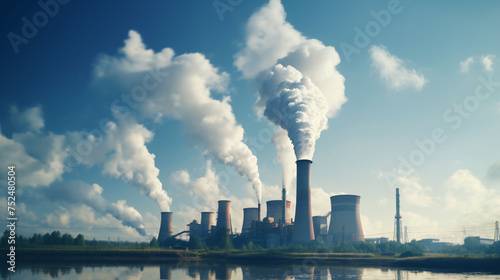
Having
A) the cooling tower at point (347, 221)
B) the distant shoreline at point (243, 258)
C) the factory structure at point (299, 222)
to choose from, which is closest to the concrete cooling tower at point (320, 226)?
the factory structure at point (299, 222)

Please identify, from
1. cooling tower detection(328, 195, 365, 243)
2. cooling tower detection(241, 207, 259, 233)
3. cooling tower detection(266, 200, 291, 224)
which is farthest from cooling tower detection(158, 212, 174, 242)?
cooling tower detection(328, 195, 365, 243)

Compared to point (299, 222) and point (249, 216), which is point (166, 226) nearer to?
point (249, 216)

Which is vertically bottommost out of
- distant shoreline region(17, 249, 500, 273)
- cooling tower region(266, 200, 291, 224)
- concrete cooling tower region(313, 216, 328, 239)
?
distant shoreline region(17, 249, 500, 273)

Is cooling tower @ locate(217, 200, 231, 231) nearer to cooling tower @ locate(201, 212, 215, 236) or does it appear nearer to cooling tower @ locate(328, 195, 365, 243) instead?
cooling tower @ locate(201, 212, 215, 236)

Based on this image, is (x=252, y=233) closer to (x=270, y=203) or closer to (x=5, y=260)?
(x=270, y=203)

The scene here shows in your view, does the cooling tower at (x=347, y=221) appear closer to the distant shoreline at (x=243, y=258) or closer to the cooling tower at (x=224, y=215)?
the distant shoreline at (x=243, y=258)

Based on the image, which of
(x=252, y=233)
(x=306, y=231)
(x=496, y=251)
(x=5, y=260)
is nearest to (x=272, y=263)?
(x=306, y=231)

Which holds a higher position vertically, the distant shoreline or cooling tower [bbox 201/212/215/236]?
cooling tower [bbox 201/212/215/236]
